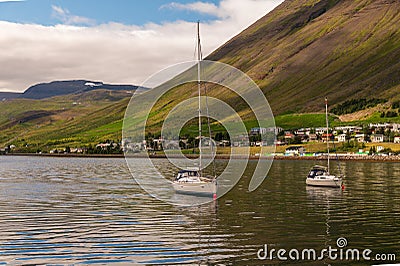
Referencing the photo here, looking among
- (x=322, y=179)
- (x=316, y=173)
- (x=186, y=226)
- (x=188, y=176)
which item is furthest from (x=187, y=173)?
(x=186, y=226)

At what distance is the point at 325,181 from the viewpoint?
77250 mm

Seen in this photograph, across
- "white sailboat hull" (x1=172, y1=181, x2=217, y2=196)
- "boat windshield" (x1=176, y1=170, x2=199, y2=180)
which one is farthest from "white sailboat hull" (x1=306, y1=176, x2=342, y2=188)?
"white sailboat hull" (x1=172, y1=181, x2=217, y2=196)

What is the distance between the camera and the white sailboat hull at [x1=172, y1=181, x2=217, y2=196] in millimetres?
61938

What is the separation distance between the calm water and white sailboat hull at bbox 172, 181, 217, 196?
1.89 meters

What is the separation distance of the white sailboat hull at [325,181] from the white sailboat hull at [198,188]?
73.9ft

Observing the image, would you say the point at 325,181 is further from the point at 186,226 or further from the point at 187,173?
the point at 186,226

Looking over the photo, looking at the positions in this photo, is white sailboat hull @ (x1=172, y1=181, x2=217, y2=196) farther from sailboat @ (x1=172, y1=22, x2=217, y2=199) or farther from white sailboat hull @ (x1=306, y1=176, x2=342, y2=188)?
white sailboat hull @ (x1=306, y1=176, x2=342, y2=188)

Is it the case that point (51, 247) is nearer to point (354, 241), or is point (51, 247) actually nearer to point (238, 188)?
point (354, 241)

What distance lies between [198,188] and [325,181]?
23394 mm

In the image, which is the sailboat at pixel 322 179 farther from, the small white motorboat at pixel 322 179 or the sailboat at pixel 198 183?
the sailboat at pixel 198 183

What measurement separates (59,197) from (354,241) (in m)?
41.9

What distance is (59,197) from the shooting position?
2601 inches

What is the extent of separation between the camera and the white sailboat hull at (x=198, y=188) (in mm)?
61938

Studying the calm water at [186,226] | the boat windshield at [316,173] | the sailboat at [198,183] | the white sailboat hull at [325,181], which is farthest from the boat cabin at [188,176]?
the boat windshield at [316,173]
